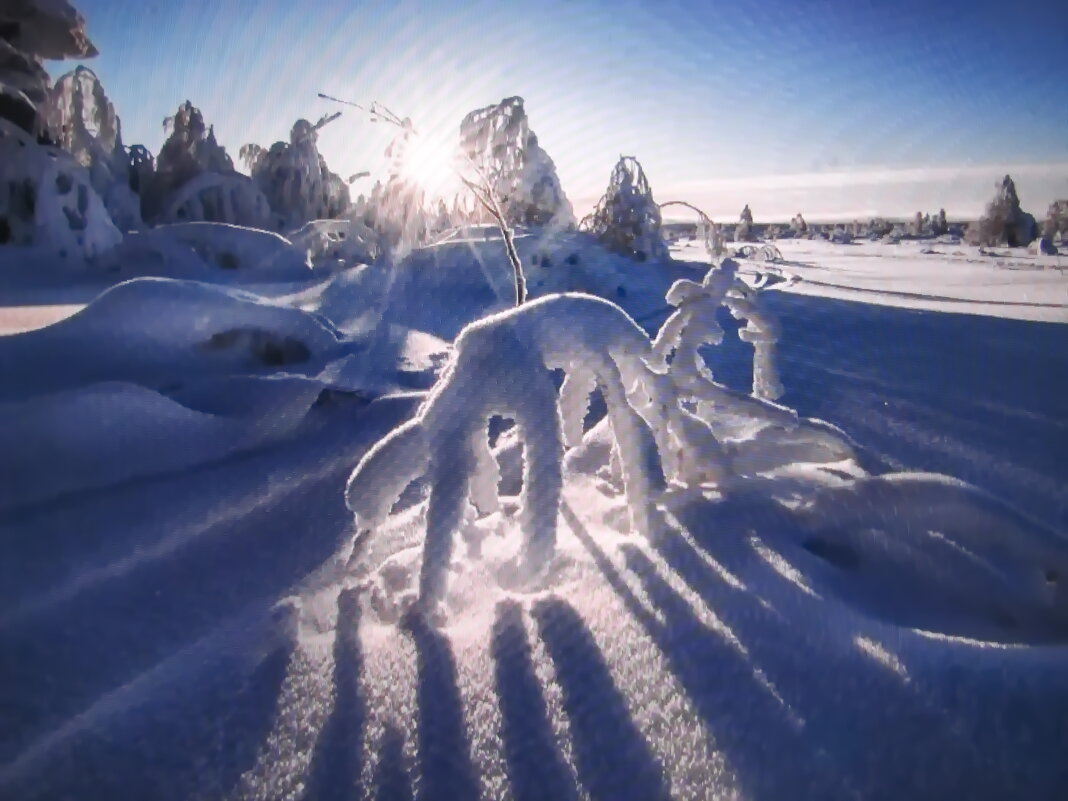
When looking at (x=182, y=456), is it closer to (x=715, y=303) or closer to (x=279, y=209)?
(x=715, y=303)

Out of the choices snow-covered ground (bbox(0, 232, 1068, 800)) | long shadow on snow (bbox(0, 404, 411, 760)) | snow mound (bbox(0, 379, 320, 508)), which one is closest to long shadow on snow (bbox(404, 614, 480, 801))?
snow-covered ground (bbox(0, 232, 1068, 800))

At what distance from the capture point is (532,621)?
135 cm

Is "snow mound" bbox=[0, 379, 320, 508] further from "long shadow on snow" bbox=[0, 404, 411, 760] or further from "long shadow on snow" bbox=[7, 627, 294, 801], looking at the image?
"long shadow on snow" bbox=[7, 627, 294, 801]

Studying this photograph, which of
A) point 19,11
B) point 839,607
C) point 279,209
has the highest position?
point 19,11

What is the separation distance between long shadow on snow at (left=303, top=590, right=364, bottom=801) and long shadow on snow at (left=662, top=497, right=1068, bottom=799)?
0.64m

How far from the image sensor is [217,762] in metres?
1.10

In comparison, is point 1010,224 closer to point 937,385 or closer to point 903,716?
point 937,385

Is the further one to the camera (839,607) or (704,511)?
(704,511)

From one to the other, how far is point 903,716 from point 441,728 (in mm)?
768

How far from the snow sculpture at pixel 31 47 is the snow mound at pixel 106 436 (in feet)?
29.0

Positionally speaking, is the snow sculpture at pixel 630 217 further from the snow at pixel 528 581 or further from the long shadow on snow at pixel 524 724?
the long shadow on snow at pixel 524 724

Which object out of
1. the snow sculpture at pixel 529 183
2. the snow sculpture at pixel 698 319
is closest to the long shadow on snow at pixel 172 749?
the snow sculpture at pixel 698 319

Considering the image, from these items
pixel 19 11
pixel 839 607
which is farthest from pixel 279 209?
pixel 839 607

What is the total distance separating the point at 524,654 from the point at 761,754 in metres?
0.49
